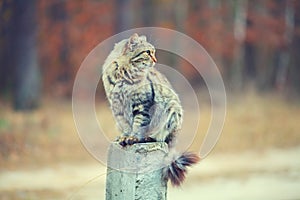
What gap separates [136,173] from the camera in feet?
13.1

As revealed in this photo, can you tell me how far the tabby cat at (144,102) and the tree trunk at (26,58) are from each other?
23.3ft

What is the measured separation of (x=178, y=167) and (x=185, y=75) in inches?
303

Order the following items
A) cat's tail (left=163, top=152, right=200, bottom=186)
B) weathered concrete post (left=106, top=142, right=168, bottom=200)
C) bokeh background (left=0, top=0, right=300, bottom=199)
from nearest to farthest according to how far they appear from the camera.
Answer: weathered concrete post (left=106, top=142, right=168, bottom=200) < cat's tail (left=163, top=152, right=200, bottom=186) < bokeh background (left=0, top=0, right=300, bottom=199)

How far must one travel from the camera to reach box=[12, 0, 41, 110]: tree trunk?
36.9 feet

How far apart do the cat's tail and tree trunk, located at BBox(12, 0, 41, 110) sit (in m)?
7.28

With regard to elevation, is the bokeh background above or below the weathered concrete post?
above

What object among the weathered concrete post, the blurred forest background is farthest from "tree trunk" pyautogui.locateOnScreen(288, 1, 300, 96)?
the weathered concrete post

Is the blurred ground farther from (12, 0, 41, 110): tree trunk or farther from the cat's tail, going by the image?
the cat's tail

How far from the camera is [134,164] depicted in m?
3.99

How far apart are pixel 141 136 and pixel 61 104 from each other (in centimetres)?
746

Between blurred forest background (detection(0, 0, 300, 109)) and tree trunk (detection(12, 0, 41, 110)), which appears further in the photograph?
blurred forest background (detection(0, 0, 300, 109))

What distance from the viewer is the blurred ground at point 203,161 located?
297 inches

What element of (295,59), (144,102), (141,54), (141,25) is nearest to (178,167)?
(144,102)

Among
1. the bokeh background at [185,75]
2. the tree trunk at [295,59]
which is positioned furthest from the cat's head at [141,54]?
the tree trunk at [295,59]
